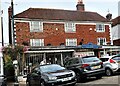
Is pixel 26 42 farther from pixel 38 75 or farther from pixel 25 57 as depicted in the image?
pixel 38 75

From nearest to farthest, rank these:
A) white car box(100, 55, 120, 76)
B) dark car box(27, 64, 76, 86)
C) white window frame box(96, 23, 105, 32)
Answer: dark car box(27, 64, 76, 86)
white car box(100, 55, 120, 76)
white window frame box(96, 23, 105, 32)

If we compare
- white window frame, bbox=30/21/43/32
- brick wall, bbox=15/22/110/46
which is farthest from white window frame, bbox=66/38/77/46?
white window frame, bbox=30/21/43/32

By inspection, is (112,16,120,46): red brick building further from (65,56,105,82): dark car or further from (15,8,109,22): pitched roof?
(65,56,105,82): dark car

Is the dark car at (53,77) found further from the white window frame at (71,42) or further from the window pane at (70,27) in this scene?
the white window frame at (71,42)

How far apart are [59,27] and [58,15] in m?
2.19

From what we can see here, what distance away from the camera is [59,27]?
39.8 meters

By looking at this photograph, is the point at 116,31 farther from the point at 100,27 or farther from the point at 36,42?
the point at 36,42

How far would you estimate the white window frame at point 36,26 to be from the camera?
3816 centimetres

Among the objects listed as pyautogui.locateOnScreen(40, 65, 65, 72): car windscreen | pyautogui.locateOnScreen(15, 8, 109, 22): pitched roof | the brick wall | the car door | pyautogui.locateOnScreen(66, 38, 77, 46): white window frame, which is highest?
pyautogui.locateOnScreen(15, 8, 109, 22): pitched roof

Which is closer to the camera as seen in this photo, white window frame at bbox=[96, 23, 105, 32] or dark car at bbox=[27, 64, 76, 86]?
dark car at bbox=[27, 64, 76, 86]

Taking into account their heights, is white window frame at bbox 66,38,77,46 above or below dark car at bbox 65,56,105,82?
above

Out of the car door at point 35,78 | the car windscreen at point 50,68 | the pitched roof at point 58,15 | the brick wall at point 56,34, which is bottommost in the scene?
the car door at point 35,78

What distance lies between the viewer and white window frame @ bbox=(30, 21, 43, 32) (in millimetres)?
38156

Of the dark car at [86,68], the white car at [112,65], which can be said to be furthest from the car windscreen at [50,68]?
the white car at [112,65]
